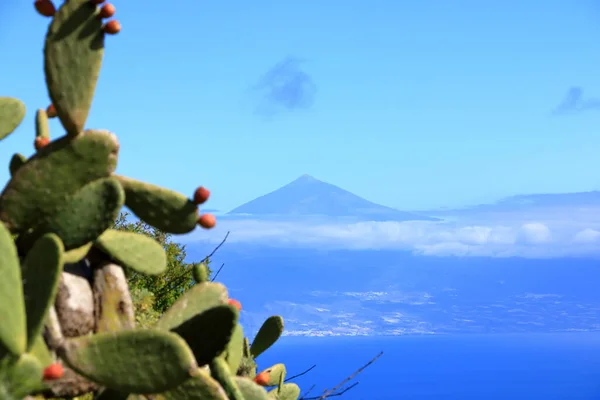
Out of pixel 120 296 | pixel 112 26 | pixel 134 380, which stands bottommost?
pixel 134 380

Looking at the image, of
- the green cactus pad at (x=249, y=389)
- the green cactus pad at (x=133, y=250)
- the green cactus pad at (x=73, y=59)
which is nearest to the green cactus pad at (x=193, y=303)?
the green cactus pad at (x=133, y=250)

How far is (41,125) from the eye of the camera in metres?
4.91

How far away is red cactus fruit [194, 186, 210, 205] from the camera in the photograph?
409 centimetres

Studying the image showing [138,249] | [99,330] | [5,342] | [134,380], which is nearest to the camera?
[5,342]

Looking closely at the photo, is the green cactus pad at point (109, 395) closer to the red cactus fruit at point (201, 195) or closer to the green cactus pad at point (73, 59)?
the red cactus fruit at point (201, 195)

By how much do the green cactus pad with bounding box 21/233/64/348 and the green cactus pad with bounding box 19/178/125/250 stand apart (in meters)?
0.31

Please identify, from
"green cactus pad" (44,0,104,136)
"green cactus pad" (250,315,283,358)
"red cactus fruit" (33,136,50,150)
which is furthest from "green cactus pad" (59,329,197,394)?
"green cactus pad" (250,315,283,358)

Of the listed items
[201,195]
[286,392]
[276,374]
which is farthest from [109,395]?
[286,392]

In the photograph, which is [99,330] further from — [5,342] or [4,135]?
[4,135]

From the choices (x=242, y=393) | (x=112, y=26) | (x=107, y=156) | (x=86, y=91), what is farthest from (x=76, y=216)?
(x=242, y=393)

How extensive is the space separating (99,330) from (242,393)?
103 centimetres

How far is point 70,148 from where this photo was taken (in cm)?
386

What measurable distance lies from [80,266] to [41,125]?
3.28 feet

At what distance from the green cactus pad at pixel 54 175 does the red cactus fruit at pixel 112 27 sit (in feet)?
0.68
